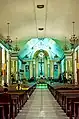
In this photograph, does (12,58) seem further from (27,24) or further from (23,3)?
(23,3)

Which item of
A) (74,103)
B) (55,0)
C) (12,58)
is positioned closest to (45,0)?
(55,0)

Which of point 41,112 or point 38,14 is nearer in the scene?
point 41,112

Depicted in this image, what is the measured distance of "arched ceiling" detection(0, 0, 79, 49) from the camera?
15961 millimetres

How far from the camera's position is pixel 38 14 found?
1950 cm

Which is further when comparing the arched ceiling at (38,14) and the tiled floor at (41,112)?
the arched ceiling at (38,14)

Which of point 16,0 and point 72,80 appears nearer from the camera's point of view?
point 16,0

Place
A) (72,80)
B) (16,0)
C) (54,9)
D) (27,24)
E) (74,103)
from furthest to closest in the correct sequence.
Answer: (72,80), (27,24), (54,9), (16,0), (74,103)

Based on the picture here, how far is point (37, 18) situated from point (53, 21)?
1240 mm

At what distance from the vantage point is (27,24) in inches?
890

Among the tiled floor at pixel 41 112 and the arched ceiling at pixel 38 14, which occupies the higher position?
the arched ceiling at pixel 38 14

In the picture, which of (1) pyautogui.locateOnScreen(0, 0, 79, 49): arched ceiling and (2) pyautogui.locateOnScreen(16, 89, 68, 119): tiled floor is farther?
(1) pyautogui.locateOnScreen(0, 0, 79, 49): arched ceiling

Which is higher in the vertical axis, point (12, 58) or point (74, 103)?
point (12, 58)

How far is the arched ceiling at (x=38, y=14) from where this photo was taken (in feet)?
52.4

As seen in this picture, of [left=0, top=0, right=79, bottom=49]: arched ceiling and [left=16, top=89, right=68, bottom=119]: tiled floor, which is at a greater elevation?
[left=0, top=0, right=79, bottom=49]: arched ceiling
